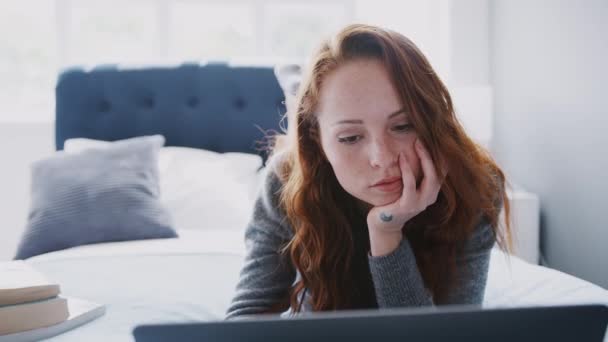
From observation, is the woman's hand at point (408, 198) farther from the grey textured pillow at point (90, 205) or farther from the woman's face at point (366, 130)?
the grey textured pillow at point (90, 205)

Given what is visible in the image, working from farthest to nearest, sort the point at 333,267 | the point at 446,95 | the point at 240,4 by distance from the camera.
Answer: the point at 240,4, the point at 333,267, the point at 446,95

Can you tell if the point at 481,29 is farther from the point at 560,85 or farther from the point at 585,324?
the point at 585,324

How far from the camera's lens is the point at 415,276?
1.11 meters

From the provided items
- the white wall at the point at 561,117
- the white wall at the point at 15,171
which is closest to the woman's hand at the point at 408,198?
the white wall at the point at 561,117

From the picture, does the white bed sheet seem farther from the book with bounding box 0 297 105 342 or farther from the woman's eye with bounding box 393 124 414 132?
the woman's eye with bounding box 393 124 414 132

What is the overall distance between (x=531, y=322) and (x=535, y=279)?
3.59 ft

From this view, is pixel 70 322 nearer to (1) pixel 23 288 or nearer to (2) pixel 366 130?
(1) pixel 23 288

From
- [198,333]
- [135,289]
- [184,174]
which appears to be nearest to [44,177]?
[184,174]

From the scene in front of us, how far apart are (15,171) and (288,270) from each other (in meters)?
2.67

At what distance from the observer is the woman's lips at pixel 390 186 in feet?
3.66

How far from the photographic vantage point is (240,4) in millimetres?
3969

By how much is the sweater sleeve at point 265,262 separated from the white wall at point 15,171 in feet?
8.08

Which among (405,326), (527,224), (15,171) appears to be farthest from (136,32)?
(405,326)

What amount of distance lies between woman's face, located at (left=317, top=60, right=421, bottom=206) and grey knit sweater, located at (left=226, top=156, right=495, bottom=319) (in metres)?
0.14
